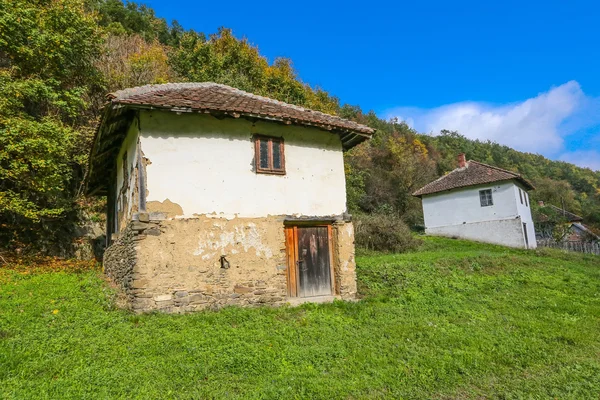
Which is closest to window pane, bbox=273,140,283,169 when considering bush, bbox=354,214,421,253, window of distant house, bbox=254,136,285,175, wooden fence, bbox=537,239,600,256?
window of distant house, bbox=254,136,285,175

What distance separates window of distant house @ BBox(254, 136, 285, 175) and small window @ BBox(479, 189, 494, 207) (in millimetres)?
20037

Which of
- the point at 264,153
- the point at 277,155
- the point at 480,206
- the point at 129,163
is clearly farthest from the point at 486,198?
the point at 129,163

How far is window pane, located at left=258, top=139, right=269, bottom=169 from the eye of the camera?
906 centimetres

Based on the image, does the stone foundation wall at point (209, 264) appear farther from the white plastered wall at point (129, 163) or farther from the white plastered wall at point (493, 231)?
the white plastered wall at point (493, 231)

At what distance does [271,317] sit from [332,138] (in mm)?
5271

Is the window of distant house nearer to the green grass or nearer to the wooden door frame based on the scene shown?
the wooden door frame

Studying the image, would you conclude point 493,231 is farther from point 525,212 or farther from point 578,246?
point 578,246

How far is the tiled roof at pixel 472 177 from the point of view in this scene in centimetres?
2386

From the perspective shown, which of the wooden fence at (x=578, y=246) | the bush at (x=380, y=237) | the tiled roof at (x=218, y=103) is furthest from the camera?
the wooden fence at (x=578, y=246)

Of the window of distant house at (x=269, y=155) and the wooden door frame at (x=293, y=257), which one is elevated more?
the window of distant house at (x=269, y=155)

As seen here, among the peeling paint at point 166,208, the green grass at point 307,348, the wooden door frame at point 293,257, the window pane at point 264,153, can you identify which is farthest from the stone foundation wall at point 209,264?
the window pane at point 264,153

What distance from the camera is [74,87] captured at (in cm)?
1474

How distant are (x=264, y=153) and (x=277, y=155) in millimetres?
366

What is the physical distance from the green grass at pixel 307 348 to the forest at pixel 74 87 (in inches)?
188
